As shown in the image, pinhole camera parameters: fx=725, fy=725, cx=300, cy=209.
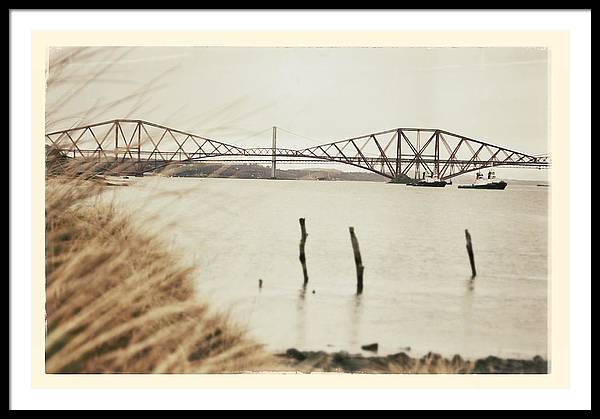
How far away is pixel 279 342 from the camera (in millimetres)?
2865

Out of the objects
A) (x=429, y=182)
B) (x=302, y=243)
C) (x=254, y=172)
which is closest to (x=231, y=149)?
(x=254, y=172)

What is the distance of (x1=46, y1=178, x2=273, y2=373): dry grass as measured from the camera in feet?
9.32

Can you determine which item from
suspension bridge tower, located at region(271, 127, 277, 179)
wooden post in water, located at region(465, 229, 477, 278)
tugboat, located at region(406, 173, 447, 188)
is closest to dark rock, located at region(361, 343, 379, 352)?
wooden post in water, located at region(465, 229, 477, 278)

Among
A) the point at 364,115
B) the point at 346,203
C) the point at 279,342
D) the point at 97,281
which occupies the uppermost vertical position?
the point at 364,115

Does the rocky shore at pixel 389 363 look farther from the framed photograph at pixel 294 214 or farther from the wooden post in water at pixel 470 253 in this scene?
the wooden post in water at pixel 470 253

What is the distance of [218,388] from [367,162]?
1.09 metres

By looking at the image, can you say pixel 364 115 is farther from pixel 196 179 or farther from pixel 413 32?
pixel 196 179

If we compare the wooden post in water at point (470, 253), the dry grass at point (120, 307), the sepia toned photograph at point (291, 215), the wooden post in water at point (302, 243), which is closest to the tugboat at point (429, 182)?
the sepia toned photograph at point (291, 215)

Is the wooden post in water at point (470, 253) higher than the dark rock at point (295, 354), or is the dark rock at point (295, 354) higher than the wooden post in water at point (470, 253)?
the wooden post in water at point (470, 253)

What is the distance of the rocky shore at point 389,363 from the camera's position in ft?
9.37

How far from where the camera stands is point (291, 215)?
9.69 ft

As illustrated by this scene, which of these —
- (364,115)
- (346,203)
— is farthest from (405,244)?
(364,115)

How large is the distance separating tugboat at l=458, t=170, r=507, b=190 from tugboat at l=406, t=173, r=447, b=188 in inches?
3.4

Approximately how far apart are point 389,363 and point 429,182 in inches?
Answer: 29.9
